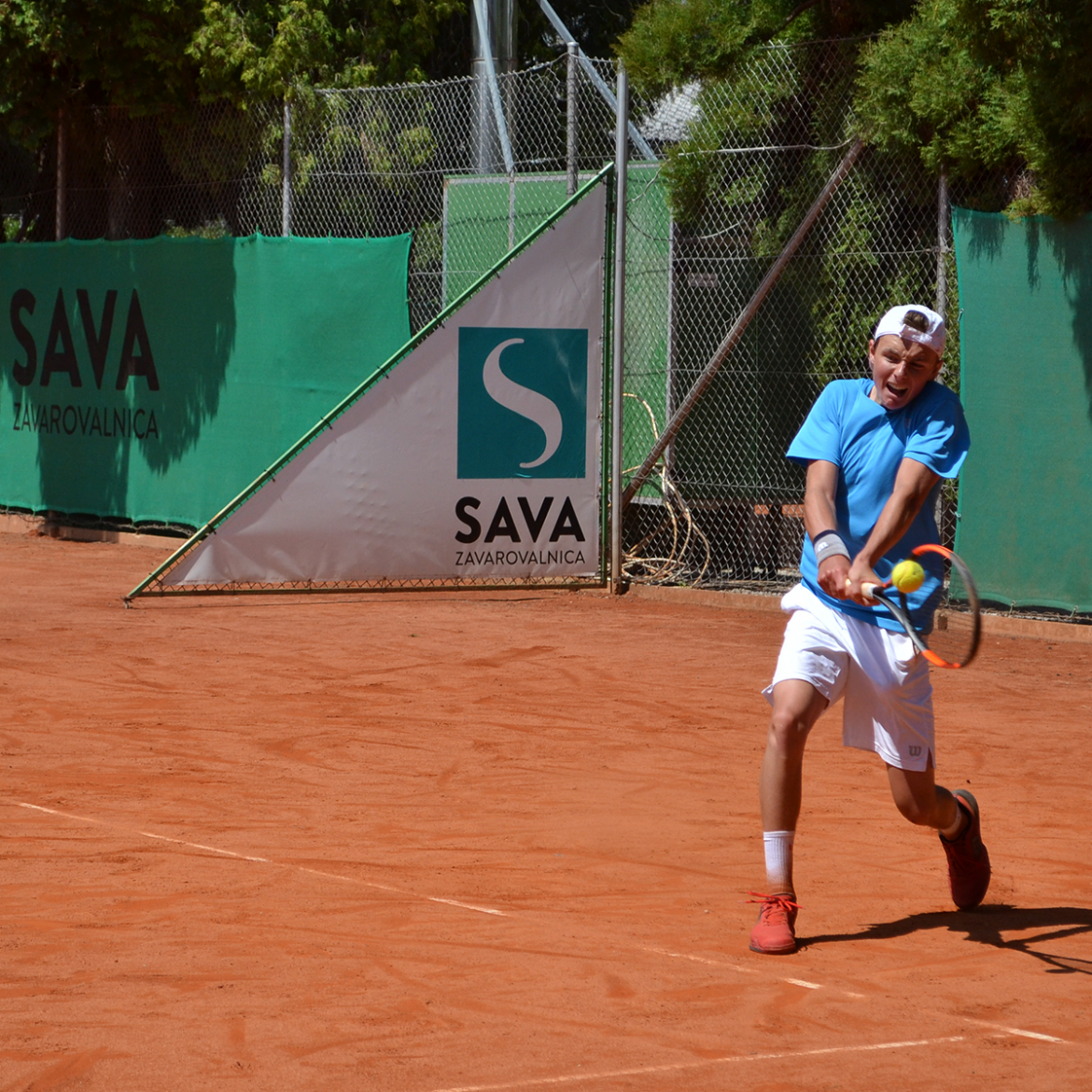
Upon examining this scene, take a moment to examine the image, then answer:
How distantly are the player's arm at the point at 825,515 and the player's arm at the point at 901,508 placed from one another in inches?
3.5

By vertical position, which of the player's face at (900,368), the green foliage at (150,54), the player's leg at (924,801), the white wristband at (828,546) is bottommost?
the player's leg at (924,801)

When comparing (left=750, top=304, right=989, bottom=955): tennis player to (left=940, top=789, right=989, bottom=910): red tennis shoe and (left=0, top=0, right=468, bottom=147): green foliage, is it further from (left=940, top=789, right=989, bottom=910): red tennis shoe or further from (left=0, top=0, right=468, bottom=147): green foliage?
(left=0, top=0, right=468, bottom=147): green foliage

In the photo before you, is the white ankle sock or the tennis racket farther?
the white ankle sock

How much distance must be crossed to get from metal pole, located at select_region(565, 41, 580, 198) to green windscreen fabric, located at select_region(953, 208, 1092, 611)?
3.05 meters

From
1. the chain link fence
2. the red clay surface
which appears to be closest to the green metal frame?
the chain link fence

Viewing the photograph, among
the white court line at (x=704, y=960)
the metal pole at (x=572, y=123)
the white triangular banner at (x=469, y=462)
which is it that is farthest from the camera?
the metal pole at (x=572, y=123)

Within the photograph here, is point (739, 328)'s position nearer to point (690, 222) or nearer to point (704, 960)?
point (690, 222)

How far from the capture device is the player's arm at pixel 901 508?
15.0ft

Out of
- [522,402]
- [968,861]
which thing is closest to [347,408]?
[522,402]

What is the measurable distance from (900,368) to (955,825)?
133 cm

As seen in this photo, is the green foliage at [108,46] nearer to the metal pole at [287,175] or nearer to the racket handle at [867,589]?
the metal pole at [287,175]

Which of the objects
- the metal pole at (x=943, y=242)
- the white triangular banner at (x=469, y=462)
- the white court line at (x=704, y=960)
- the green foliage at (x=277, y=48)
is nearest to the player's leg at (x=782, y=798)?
the white court line at (x=704, y=960)

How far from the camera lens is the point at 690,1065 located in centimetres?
367

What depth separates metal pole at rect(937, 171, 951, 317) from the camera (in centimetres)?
1070
